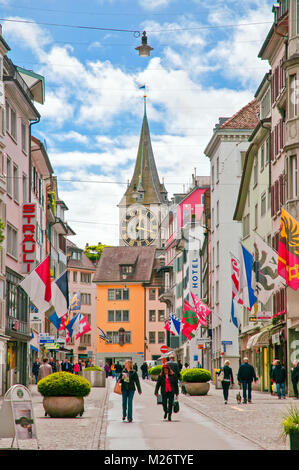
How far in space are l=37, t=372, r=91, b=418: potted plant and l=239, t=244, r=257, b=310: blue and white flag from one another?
1365 cm

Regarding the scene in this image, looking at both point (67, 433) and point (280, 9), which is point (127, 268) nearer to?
point (280, 9)

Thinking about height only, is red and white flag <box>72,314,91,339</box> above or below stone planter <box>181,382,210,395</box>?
above

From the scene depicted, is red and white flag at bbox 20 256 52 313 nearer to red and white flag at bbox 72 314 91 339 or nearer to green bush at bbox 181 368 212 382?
green bush at bbox 181 368 212 382

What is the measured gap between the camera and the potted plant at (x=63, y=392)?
23859 mm

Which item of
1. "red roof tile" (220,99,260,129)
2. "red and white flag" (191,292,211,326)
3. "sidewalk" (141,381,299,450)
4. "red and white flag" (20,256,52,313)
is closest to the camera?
"sidewalk" (141,381,299,450)

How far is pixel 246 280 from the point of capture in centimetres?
3812

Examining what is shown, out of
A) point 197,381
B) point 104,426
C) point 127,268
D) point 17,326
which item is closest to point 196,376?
point 197,381

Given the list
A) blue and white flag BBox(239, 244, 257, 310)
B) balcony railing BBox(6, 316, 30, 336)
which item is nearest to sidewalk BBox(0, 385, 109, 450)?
blue and white flag BBox(239, 244, 257, 310)

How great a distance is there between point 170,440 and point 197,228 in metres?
75.5

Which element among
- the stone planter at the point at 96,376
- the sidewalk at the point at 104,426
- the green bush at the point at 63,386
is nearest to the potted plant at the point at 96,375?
the stone planter at the point at 96,376

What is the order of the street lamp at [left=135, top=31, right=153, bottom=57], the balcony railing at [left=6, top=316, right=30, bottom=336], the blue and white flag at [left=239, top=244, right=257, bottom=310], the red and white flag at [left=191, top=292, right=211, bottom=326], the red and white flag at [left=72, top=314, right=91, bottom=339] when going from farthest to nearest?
the red and white flag at [left=72, top=314, right=91, bottom=339]
the red and white flag at [left=191, top=292, right=211, bottom=326]
the balcony railing at [left=6, top=316, right=30, bottom=336]
the blue and white flag at [left=239, top=244, right=257, bottom=310]
the street lamp at [left=135, top=31, right=153, bottom=57]

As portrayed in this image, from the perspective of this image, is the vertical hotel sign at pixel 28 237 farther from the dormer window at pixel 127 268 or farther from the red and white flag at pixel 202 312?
the dormer window at pixel 127 268

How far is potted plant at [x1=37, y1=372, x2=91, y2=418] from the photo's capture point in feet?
78.3
